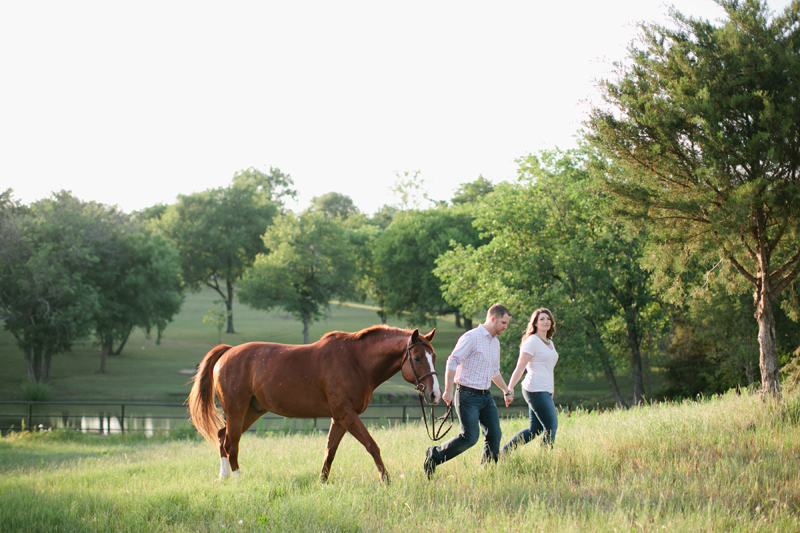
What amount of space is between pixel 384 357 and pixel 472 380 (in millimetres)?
1084

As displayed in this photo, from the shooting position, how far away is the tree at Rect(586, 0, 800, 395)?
8.31m

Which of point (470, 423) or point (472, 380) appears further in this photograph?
point (472, 380)

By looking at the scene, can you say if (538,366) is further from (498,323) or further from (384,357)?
(384,357)

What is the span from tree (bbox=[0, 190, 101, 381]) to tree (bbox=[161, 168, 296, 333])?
17878 millimetres

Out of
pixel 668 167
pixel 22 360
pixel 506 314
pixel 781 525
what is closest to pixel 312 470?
pixel 506 314

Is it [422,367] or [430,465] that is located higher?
[422,367]

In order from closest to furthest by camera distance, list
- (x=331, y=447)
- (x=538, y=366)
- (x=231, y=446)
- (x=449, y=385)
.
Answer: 1. (x=449, y=385)
2. (x=331, y=447)
3. (x=538, y=366)
4. (x=231, y=446)

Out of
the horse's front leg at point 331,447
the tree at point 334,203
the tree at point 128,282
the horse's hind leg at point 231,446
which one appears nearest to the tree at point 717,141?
the horse's front leg at point 331,447

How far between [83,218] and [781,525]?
3855cm

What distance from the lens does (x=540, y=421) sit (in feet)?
23.2

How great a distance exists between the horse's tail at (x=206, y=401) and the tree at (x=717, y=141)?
655 centimetres

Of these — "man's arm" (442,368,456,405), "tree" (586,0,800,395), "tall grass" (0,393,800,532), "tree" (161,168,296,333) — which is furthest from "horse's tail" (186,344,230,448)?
"tree" (161,168,296,333)

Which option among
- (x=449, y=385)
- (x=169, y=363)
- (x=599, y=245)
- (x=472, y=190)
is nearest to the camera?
(x=449, y=385)

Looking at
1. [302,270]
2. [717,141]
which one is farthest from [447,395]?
[302,270]
